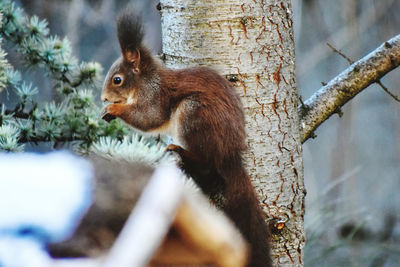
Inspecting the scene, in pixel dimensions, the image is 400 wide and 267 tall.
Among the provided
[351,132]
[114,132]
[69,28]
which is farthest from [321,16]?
[114,132]

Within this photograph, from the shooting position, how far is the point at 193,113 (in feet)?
2.63

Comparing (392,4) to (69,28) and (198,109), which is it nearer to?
(69,28)

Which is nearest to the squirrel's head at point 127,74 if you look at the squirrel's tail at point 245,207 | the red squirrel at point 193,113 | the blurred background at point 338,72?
the red squirrel at point 193,113

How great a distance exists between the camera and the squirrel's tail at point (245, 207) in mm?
671

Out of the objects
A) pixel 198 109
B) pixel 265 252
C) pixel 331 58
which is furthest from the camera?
pixel 331 58

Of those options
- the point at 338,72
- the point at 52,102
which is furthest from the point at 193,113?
the point at 338,72

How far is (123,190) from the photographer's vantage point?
28 cm

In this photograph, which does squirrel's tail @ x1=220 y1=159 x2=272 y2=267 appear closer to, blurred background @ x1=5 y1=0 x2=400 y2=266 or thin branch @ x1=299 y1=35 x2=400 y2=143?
thin branch @ x1=299 y1=35 x2=400 y2=143

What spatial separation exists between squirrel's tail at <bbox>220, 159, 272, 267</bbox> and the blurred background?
2.26m

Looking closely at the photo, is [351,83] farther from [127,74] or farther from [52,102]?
[52,102]

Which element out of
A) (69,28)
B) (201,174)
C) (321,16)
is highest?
(321,16)

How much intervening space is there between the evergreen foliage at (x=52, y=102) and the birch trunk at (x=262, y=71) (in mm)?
220

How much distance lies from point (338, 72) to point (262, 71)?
2868mm

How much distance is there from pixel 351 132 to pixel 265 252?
285cm
